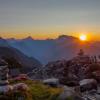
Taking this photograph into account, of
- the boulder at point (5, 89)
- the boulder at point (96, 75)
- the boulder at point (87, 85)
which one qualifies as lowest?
the boulder at point (87, 85)

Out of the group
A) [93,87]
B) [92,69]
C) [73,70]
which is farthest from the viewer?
[73,70]

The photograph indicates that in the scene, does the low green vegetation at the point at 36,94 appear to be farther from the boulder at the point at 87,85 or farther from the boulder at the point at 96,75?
the boulder at the point at 96,75

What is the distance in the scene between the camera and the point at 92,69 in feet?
152

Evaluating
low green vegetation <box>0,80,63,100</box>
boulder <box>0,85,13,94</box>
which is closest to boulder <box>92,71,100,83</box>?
low green vegetation <box>0,80,63,100</box>

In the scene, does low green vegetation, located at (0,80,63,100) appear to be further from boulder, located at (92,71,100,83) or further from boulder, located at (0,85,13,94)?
boulder, located at (92,71,100,83)

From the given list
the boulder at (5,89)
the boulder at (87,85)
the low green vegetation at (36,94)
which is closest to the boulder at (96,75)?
the boulder at (87,85)

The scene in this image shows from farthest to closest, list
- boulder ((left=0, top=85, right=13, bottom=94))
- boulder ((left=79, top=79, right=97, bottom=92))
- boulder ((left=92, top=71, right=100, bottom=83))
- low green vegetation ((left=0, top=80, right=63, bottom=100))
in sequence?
1. boulder ((left=92, top=71, right=100, bottom=83))
2. boulder ((left=79, top=79, right=97, bottom=92))
3. boulder ((left=0, top=85, right=13, bottom=94))
4. low green vegetation ((left=0, top=80, right=63, bottom=100))

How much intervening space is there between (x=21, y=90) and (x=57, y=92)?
10.3ft

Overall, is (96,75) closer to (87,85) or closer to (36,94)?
(87,85)

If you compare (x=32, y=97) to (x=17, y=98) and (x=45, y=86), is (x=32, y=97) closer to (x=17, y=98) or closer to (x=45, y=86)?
(x=17, y=98)

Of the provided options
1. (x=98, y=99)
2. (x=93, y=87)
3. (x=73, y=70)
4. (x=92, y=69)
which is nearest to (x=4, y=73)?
(x=98, y=99)

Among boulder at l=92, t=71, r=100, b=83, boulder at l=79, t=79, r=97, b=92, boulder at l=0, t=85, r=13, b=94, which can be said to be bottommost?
boulder at l=79, t=79, r=97, b=92

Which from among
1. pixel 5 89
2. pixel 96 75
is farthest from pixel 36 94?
pixel 96 75

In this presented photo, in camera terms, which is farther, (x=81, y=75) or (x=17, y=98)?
(x=81, y=75)
